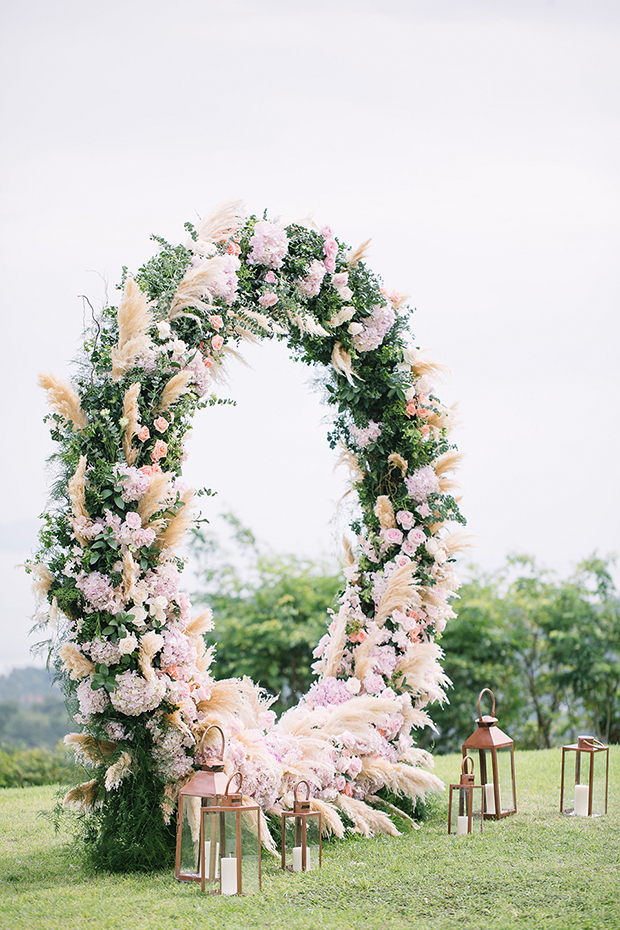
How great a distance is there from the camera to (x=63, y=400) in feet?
11.4

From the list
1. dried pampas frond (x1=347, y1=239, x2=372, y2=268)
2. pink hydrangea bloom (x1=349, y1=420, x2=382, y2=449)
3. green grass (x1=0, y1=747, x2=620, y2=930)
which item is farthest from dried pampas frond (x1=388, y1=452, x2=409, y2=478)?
green grass (x1=0, y1=747, x2=620, y2=930)

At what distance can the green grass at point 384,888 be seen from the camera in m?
2.63

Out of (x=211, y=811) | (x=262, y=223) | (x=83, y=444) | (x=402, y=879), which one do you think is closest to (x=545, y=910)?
(x=402, y=879)

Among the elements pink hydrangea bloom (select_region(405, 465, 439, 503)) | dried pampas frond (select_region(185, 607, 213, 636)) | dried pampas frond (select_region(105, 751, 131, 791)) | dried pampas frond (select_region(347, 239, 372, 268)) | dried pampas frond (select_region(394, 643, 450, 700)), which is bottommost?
dried pampas frond (select_region(105, 751, 131, 791))

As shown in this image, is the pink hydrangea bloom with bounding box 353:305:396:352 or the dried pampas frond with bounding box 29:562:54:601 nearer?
the dried pampas frond with bounding box 29:562:54:601

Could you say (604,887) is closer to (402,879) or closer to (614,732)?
(402,879)

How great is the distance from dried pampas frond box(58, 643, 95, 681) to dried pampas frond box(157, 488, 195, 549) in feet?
1.71

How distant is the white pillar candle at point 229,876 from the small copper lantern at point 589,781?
186 cm

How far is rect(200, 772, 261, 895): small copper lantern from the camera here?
294 cm

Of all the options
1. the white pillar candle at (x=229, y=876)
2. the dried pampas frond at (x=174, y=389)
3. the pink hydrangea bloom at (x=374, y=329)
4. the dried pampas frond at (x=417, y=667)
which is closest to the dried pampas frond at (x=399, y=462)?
the pink hydrangea bloom at (x=374, y=329)

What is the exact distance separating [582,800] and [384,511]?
1.71m

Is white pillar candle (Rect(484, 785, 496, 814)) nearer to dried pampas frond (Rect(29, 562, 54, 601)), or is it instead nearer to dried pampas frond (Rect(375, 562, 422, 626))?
dried pampas frond (Rect(375, 562, 422, 626))

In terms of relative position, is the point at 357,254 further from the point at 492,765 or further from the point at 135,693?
the point at 492,765

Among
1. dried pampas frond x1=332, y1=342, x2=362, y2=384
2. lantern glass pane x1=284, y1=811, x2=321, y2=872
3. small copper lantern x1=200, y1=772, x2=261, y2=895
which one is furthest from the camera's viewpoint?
dried pampas frond x1=332, y1=342, x2=362, y2=384
